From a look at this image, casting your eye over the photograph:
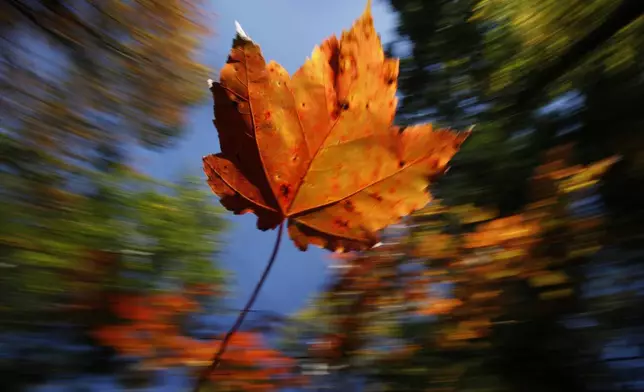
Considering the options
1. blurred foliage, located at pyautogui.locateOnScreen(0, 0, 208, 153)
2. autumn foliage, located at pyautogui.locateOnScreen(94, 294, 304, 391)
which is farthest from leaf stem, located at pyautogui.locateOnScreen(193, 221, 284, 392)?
blurred foliage, located at pyautogui.locateOnScreen(0, 0, 208, 153)

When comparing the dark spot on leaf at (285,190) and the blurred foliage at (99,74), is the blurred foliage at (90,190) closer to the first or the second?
the blurred foliage at (99,74)

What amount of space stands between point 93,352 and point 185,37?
0.73 meters

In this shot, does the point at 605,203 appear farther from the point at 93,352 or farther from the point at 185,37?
the point at 185,37

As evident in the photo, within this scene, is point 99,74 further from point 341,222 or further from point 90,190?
point 341,222

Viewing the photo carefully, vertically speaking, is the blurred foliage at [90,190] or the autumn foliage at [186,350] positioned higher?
the blurred foliage at [90,190]

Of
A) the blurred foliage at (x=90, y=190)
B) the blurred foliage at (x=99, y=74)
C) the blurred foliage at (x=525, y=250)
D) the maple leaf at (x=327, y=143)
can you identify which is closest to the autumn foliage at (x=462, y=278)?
the blurred foliage at (x=525, y=250)

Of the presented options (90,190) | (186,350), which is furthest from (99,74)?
(186,350)

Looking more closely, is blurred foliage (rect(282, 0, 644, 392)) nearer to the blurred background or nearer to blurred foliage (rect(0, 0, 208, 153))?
the blurred background

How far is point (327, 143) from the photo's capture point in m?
0.67

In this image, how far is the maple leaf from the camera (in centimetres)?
64

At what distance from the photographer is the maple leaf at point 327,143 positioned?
2.10 feet

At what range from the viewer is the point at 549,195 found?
783 mm

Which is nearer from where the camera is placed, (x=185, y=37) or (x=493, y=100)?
(x=493, y=100)

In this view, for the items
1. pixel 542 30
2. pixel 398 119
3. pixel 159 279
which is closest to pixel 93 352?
pixel 159 279
